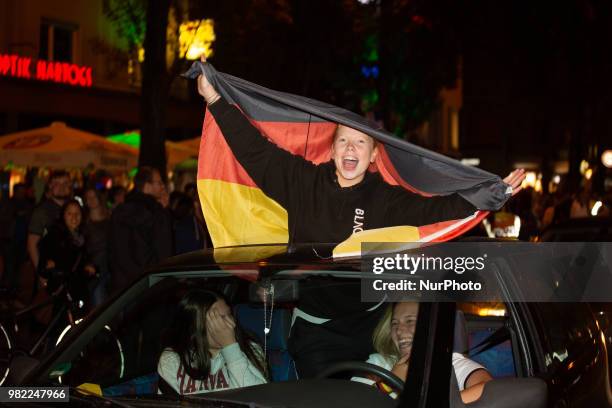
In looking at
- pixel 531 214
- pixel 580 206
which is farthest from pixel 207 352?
pixel 531 214

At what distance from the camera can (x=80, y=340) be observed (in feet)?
13.9

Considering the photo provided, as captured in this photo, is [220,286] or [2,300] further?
[2,300]

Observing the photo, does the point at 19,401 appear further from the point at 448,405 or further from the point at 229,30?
the point at 229,30

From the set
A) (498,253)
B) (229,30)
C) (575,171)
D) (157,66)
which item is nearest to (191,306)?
(498,253)

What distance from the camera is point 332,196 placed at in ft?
16.8

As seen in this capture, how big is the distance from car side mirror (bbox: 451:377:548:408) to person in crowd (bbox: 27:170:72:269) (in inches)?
317

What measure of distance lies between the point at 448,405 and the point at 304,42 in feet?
96.7

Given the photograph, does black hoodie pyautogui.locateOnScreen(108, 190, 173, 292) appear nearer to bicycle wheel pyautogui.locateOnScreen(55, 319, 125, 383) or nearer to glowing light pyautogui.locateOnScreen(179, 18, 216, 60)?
bicycle wheel pyautogui.locateOnScreen(55, 319, 125, 383)

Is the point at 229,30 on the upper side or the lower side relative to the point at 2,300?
upper

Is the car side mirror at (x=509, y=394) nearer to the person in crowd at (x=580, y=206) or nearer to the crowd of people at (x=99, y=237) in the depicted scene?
the crowd of people at (x=99, y=237)

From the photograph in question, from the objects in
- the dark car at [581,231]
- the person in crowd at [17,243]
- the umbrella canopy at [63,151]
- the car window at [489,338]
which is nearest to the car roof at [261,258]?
the car window at [489,338]

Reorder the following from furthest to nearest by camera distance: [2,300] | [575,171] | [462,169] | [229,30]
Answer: [575,171] < [229,30] < [2,300] < [462,169]

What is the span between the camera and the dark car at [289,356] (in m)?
3.57

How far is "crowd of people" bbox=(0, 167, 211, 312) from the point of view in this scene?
993 centimetres
